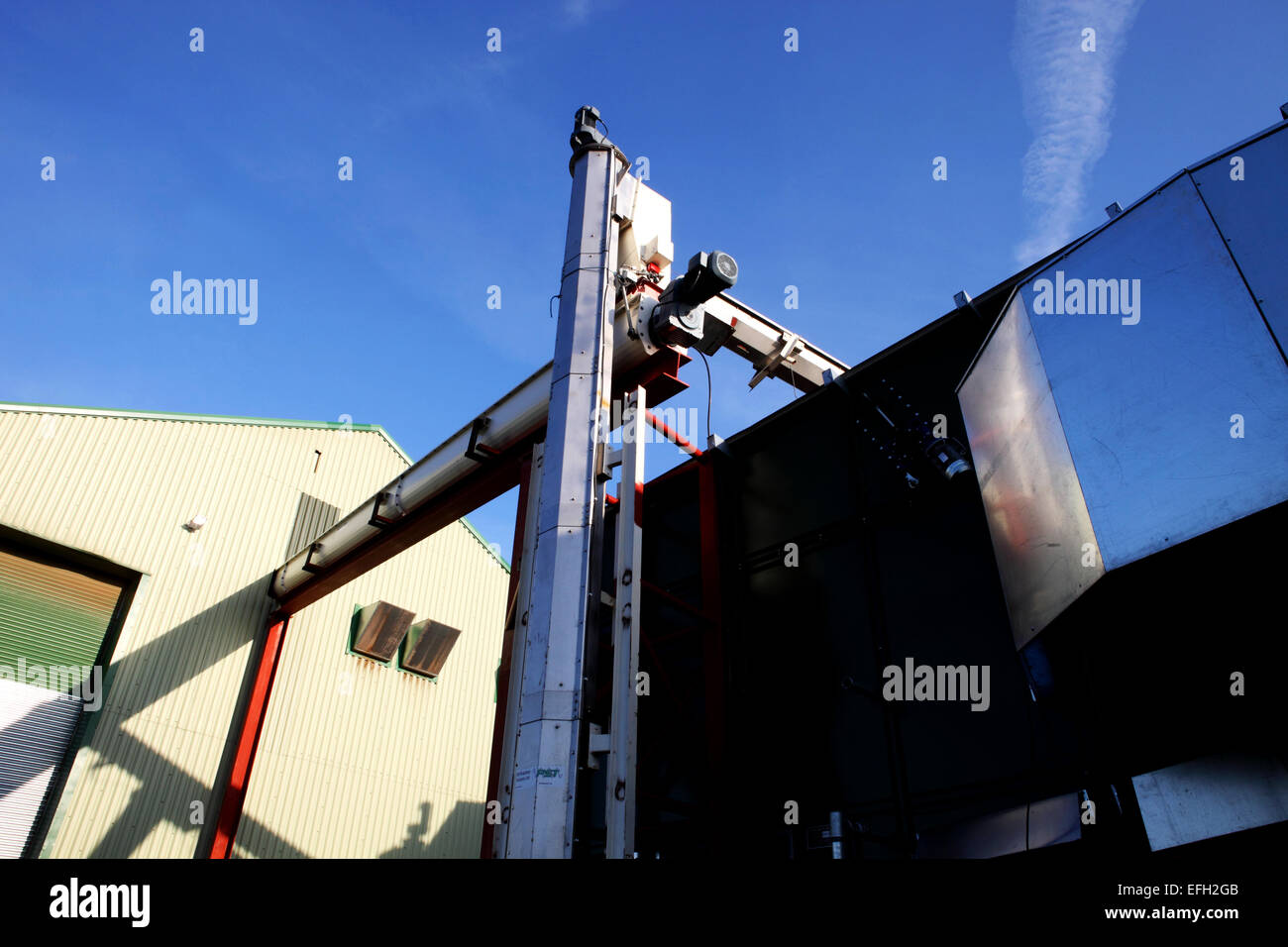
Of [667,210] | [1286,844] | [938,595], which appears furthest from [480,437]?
[1286,844]

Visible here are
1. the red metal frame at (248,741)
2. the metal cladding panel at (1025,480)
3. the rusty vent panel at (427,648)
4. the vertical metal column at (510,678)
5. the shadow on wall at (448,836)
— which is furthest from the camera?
the rusty vent panel at (427,648)

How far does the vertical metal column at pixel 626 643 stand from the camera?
7914 millimetres

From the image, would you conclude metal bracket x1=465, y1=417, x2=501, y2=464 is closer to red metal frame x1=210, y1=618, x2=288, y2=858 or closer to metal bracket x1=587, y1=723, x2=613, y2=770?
metal bracket x1=587, y1=723, x2=613, y2=770

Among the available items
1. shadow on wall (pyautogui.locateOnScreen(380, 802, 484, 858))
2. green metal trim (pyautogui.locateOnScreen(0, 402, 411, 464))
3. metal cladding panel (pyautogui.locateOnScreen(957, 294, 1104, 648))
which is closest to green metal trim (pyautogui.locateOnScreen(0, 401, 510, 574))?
green metal trim (pyautogui.locateOnScreen(0, 402, 411, 464))

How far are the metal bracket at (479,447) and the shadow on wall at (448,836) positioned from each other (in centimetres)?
999

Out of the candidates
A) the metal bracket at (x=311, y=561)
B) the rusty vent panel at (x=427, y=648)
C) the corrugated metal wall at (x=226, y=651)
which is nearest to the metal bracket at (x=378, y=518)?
the metal bracket at (x=311, y=561)

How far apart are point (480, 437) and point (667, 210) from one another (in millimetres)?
4622

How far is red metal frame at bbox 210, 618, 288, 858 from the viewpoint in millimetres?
15664

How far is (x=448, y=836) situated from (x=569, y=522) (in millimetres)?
13879

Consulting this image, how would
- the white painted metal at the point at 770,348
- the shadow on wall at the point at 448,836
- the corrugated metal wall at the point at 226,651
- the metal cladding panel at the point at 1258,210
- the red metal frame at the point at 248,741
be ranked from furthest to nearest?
1. the shadow on wall at the point at 448,836
2. the red metal frame at the point at 248,741
3. the corrugated metal wall at the point at 226,651
4. the white painted metal at the point at 770,348
5. the metal cladding panel at the point at 1258,210
